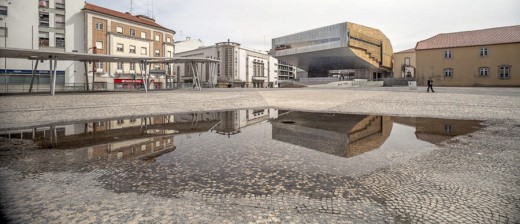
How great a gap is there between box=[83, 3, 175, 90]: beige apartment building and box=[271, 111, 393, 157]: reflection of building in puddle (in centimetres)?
3486

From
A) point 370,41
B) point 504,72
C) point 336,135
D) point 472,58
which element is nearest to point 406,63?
point 370,41

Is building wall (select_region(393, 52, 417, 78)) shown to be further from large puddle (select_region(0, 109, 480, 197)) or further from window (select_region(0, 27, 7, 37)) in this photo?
window (select_region(0, 27, 7, 37))

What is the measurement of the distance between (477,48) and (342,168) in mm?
50123

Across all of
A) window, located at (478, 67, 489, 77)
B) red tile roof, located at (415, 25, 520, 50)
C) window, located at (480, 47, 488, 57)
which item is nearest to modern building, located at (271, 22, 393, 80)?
red tile roof, located at (415, 25, 520, 50)

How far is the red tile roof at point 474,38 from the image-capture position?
1630 inches

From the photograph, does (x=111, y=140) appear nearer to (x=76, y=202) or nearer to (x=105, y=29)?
(x=76, y=202)

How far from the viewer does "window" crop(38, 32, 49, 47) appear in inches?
1563

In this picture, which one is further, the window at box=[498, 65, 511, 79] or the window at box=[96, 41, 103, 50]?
the window at box=[96, 41, 103, 50]

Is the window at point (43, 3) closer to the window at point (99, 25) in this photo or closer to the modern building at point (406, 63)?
the window at point (99, 25)

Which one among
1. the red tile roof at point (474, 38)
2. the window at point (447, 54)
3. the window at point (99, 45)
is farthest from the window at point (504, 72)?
the window at point (99, 45)

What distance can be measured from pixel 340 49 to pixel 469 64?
20.9m

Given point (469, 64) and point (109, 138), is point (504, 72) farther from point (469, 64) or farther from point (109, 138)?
point (109, 138)

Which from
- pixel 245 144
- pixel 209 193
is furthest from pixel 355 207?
pixel 245 144

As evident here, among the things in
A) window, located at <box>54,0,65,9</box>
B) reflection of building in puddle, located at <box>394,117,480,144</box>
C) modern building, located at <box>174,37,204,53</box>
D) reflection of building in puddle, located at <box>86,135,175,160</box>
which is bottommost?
reflection of building in puddle, located at <box>86,135,175,160</box>
